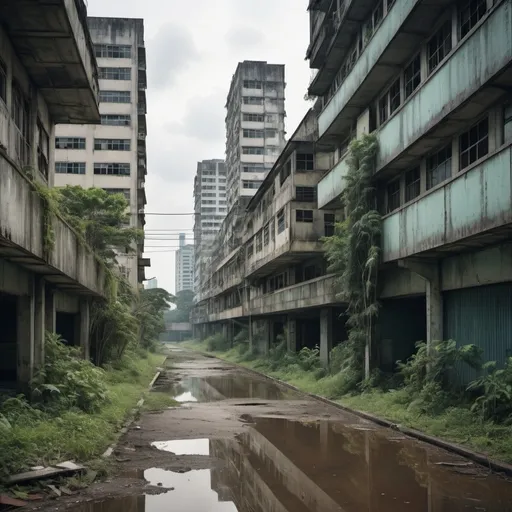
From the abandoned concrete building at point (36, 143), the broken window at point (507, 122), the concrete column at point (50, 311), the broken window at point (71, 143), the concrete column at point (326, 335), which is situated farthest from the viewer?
the broken window at point (71, 143)

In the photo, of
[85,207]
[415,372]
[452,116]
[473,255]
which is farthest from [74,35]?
[85,207]

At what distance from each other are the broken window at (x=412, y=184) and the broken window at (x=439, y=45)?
3.00m

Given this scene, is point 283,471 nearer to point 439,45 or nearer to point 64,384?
point 64,384

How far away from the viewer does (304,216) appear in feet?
98.1

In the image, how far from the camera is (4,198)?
8172mm

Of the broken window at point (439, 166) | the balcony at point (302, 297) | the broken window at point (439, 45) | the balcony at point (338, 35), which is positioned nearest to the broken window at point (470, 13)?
the broken window at point (439, 45)

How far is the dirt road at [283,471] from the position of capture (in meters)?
8.10

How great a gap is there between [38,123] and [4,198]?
786 centimetres

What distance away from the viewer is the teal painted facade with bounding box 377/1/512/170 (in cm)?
1159

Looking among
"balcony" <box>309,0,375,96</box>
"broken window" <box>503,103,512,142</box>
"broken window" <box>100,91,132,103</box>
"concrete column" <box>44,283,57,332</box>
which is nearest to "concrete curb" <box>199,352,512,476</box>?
"broken window" <box>503,103,512,142</box>

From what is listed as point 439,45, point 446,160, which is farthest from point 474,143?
point 439,45

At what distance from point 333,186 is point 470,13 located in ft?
32.7

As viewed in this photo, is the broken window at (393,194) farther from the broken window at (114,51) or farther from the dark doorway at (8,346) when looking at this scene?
the broken window at (114,51)

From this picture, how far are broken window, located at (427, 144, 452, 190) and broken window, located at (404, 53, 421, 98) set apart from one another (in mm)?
2328
